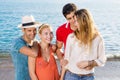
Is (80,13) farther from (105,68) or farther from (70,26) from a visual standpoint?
(105,68)

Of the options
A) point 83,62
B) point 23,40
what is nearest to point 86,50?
point 83,62

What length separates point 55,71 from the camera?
4312 mm

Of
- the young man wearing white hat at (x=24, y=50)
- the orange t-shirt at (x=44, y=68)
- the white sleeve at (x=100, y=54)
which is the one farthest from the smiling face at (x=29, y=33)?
the white sleeve at (x=100, y=54)

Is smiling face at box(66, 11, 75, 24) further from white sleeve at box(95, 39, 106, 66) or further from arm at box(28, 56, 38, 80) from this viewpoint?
arm at box(28, 56, 38, 80)

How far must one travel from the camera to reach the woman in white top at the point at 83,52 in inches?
160

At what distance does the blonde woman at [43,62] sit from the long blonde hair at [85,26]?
0.39 metres

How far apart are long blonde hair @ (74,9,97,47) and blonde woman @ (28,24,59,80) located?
39cm

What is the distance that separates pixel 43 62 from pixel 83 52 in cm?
45

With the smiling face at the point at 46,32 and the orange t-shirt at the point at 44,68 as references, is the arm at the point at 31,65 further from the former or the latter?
the smiling face at the point at 46,32

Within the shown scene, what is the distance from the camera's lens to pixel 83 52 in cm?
414

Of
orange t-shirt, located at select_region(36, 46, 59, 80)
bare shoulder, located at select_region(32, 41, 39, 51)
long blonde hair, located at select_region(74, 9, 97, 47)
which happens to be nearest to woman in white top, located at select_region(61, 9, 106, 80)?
long blonde hair, located at select_region(74, 9, 97, 47)

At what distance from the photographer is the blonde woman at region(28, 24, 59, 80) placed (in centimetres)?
424

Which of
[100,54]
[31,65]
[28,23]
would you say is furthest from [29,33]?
[100,54]

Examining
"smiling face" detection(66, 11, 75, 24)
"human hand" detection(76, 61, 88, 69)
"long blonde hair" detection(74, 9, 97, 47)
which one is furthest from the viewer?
"smiling face" detection(66, 11, 75, 24)
